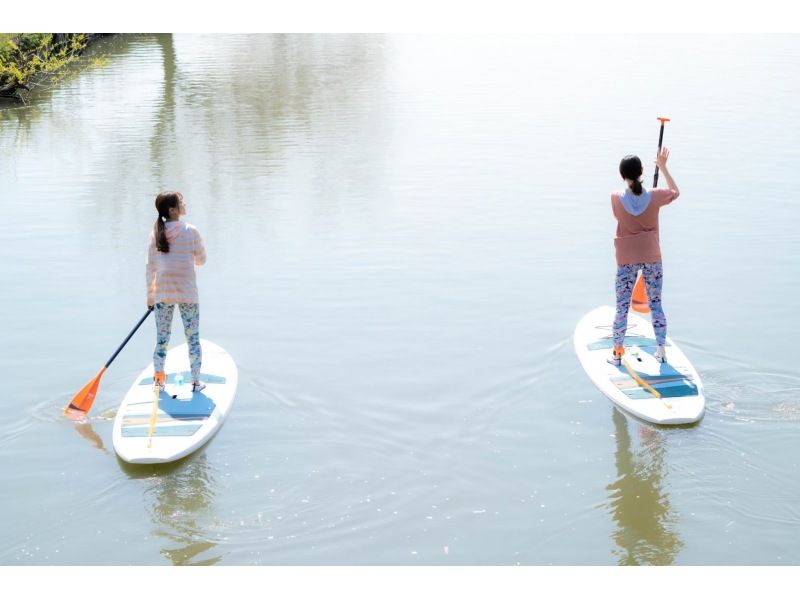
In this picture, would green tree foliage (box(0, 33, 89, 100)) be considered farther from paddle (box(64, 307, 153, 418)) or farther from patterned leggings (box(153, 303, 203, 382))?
patterned leggings (box(153, 303, 203, 382))

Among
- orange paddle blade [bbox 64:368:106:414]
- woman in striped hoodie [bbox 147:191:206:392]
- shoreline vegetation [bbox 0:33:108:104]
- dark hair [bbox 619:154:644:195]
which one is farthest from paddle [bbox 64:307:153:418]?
shoreline vegetation [bbox 0:33:108:104]

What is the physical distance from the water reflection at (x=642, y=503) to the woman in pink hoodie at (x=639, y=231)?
0.98 m

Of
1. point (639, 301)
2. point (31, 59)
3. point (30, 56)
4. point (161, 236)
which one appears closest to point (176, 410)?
point (161, 236)

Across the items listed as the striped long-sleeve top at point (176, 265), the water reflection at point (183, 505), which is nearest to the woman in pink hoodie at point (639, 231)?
the striped long-sleeve top at point (176, 265)

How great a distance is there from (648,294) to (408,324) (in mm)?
2354

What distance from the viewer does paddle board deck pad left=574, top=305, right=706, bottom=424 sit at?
7.03m

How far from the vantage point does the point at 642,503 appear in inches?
245

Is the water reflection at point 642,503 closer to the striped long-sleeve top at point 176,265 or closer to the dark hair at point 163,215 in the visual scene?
the striped long-sleeve top at point 176,265

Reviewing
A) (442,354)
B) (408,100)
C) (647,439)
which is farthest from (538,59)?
(647,439)

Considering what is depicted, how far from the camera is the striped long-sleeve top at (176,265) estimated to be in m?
7.04

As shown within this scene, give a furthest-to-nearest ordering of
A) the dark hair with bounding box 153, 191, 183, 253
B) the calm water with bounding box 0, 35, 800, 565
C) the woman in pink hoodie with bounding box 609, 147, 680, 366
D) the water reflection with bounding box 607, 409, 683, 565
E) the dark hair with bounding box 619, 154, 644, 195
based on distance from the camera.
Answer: the woman in pink hoodie with bounding box 609, 147, 680, 366, the dark hair with bounding box 619, 154, 644, 195, the dark hair with bounding box 153, 191, 183, 253, the calm water with bounding box 0, 35, 800, 565, the water reflection with bounding box 607, 409, 683, 565

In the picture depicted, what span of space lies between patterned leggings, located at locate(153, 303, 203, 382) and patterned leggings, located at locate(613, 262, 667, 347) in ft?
9.93

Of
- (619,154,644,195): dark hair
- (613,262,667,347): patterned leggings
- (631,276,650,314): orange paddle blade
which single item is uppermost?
(619,154,644,195): dark hair

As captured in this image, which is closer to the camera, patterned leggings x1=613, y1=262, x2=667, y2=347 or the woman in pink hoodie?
the woman in pink hoodie
